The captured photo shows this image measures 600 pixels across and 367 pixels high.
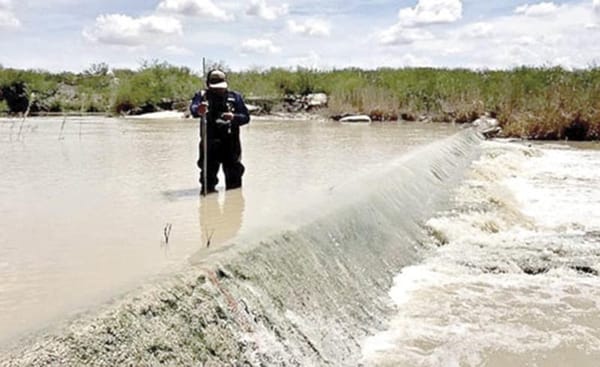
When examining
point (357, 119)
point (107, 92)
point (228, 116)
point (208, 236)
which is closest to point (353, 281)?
point (208, 236)

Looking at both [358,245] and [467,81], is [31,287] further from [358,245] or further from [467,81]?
[467,81]

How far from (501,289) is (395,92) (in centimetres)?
2096

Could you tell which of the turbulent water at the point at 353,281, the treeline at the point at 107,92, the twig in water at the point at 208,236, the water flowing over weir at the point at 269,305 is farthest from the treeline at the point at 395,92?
the twig in water at the point at 208,236

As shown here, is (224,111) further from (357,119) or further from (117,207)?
(357,119)

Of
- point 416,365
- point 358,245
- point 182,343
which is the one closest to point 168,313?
point 182,343

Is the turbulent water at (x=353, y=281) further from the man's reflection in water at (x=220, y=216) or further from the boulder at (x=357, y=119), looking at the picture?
the boulder at (x=357, y=119)

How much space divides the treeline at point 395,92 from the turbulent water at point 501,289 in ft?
32.9

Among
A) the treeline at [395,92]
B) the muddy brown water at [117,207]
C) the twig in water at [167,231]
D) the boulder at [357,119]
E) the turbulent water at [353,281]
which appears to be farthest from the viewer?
the boulder at [357,119]

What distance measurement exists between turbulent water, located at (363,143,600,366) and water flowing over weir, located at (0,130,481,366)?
0.81ft

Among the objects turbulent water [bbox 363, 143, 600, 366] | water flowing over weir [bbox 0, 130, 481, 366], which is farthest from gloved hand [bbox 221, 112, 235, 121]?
turbulent water [bbox 363, 143, 600, 366]

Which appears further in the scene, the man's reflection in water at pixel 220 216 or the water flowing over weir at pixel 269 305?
the man's reflection in water at pixel 220 216

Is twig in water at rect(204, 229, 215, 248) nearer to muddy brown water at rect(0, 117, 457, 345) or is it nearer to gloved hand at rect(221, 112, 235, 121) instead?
A: muddy brown water at rect(0, 117, 457, 345)

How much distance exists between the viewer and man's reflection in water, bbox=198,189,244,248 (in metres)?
5.23

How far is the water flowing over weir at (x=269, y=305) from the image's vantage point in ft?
10.0
